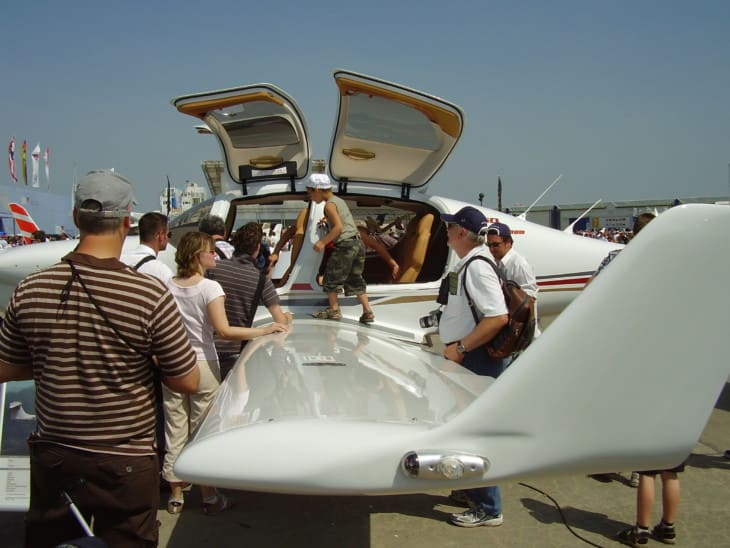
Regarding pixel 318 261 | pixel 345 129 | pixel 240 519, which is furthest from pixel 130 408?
pixel 345 129

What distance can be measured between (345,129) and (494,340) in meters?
2.44

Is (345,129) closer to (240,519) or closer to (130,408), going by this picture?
(240,519)

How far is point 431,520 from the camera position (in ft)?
11.5

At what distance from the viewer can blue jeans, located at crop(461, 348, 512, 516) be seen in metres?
3.34

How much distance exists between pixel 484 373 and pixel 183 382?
2089 mm

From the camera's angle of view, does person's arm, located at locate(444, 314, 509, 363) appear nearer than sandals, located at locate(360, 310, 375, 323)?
Result: Yes

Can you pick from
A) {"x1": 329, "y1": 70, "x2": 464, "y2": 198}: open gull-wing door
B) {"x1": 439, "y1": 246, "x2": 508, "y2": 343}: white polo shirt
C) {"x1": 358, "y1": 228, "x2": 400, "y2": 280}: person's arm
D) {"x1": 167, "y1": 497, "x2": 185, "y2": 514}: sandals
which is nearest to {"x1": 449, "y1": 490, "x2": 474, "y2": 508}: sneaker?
{"x1": 439, "y1": 246, "x2": 508, "y2": 343}: white polo shirt

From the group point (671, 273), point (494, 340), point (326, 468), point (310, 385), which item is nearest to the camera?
point (671, 273)

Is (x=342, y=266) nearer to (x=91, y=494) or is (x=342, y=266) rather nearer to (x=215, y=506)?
(x=215, y=506)

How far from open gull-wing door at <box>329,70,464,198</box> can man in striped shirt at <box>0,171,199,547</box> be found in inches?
113

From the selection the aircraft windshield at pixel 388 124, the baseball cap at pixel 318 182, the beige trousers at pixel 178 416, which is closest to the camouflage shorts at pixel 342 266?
the baseball cap at pixel 318 182

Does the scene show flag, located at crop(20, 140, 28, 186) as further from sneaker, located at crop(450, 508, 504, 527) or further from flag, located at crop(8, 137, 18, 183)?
sneaker, located at crop(450, 508, 504, 527)

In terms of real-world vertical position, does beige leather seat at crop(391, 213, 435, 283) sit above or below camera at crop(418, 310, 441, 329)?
above

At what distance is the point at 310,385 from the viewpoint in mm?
2281
